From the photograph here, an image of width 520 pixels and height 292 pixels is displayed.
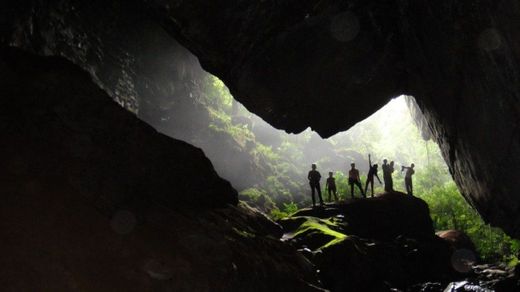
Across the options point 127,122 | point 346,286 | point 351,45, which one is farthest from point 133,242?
point 351,45

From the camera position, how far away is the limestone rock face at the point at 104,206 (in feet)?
23.8

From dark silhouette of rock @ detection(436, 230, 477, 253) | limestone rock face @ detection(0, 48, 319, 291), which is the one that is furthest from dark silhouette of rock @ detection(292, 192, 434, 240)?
limestone rock face @ detection(0, 48, 319, 291)

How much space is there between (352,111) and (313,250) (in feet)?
23.1

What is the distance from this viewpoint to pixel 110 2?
15883mm

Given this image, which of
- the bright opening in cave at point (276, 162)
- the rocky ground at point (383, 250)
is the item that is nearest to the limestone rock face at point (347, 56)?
the rocky ground at point (383, 250)

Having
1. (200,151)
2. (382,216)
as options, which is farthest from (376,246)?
(200,151)

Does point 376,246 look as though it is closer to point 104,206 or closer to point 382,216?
point 382,216

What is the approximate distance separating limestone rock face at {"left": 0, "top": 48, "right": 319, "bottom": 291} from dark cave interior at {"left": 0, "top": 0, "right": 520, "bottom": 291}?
36 millimetres

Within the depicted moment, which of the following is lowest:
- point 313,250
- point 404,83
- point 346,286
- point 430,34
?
point 346,286

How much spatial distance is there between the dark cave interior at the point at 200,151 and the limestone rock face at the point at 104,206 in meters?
0.04

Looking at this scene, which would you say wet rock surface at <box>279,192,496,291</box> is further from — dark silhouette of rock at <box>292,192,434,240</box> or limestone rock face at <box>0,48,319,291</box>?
limestone rock face at <box>0,48,319,291</box>

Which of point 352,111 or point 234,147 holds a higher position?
point 234,147

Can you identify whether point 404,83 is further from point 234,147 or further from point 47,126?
point 234,147

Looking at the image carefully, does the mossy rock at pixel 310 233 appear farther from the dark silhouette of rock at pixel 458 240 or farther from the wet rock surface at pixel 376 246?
the dark silhouette of rock at pixel 458 240
